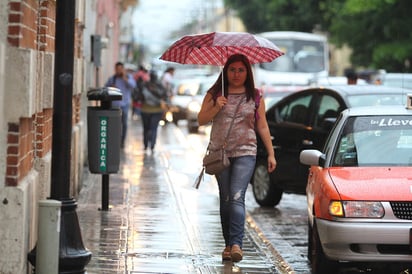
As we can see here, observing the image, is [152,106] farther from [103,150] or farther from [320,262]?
[320,262]

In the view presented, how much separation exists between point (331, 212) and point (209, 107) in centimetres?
159

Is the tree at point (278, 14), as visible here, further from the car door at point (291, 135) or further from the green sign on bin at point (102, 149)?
the green sign on bin at point (102, 149)

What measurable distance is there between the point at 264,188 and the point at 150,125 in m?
7.87

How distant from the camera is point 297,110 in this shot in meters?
14.5

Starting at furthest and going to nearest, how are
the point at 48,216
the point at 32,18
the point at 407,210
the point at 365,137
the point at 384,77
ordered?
the point at 384,77 → the point at 365,137 → the point at 407,210 → the point at 32,18 → the point at 48,216

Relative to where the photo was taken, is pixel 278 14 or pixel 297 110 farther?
pixel 278 14

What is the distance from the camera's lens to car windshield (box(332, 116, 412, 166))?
32.3 feet

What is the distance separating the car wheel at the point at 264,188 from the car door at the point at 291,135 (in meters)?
0.32

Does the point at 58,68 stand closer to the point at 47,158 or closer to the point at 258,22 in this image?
the point at 47,158

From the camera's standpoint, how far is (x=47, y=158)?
31.8ft

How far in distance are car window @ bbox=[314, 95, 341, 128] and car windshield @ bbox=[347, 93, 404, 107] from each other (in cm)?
20

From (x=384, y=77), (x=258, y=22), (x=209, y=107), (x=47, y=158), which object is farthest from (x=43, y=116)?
(x=258, y=22)

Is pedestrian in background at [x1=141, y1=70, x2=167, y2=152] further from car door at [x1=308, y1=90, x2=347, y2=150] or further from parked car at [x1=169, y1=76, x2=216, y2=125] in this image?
parked car at [x1=169, y1=76, x2=216, y2=125]

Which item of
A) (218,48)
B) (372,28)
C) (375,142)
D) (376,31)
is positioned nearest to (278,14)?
(376,31)
